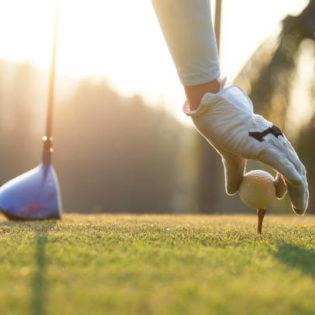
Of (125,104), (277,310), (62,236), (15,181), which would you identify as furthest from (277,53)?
(125,104)

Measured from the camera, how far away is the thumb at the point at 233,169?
82.4 inches

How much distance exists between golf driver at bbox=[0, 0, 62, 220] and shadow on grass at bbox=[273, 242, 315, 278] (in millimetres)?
1689

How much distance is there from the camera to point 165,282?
1.05 meters

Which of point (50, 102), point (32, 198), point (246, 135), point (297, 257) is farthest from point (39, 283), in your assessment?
point (50, 102)

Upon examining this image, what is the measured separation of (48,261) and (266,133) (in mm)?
1020

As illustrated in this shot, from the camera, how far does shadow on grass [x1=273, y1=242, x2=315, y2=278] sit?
1.27 m

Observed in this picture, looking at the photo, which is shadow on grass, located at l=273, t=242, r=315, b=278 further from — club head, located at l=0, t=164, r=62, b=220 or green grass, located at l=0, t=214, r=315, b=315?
club head, located at l=0, t=164, r=62, b=220

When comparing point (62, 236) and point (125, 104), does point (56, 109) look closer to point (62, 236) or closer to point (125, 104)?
point (125, 104)

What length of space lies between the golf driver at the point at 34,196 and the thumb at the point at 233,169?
130 centimetres

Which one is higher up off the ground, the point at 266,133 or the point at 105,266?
the point at 266,133

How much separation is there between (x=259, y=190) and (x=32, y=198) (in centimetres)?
155

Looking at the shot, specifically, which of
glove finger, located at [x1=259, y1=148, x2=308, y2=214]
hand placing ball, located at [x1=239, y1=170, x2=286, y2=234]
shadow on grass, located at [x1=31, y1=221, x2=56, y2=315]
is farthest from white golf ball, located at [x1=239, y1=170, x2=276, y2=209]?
shadow on grass, located at [x1=31, y1=221, x2=56, y2=315]

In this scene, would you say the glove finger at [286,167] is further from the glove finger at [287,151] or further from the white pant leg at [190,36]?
the white pant leg at [190,36]

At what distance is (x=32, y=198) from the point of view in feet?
9.93
